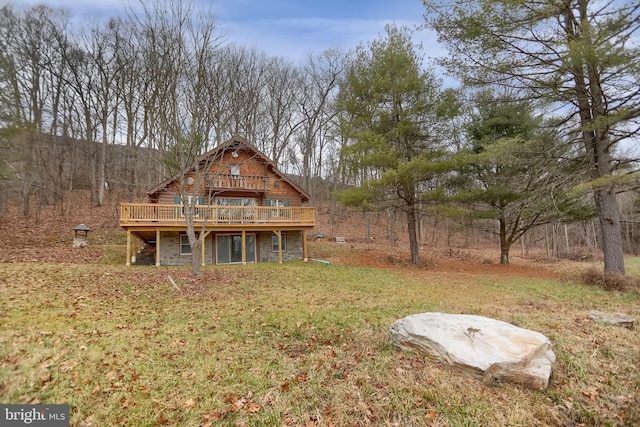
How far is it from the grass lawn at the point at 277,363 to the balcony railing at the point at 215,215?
18.2ft

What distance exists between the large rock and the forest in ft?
24.0

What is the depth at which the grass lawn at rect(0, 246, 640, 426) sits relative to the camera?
317 cm

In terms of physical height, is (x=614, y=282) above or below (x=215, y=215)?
below

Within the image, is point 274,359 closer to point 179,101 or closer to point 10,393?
point 10,393

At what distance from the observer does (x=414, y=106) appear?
13.9m

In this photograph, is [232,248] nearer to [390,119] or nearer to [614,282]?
[390,119]

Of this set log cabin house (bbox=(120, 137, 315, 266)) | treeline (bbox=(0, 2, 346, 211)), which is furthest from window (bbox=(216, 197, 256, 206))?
treeline (bbox=(0, 2, 346, 211))

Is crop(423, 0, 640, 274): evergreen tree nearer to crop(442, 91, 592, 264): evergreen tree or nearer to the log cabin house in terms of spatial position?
crop(442, 91, 592, 264): evergreen tree

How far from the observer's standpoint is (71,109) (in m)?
22.2

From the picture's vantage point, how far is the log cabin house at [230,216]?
13766 millimetres

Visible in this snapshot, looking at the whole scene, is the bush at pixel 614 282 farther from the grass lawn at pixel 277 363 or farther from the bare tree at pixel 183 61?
the bare tree at pixel 183 61

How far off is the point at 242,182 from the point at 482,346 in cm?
1502

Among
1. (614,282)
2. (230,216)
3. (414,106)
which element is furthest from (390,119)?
(614,282)

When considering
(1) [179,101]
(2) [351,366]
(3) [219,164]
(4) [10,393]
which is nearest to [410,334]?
(2) [351,366]
